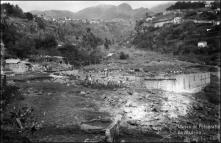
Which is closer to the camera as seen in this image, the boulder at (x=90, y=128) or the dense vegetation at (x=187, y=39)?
the boulder at (x=90, y=128)

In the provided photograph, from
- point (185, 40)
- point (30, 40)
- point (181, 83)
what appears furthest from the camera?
point (185, 40)

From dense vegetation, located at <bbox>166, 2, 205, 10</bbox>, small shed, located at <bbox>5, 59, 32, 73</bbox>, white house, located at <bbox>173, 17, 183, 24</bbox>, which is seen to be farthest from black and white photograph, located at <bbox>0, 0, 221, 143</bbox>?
dense vegetation, located at <bbox>166, 2, 205, 10</bbox>

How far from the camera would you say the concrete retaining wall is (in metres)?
29.3

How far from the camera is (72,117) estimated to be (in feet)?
62.5

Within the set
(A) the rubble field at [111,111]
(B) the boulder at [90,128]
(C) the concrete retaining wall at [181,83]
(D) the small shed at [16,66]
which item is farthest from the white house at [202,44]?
(B) the boulder at [90,128]

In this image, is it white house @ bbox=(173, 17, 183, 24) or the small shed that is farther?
white house @ bbox=(173, 17, 183, 24)

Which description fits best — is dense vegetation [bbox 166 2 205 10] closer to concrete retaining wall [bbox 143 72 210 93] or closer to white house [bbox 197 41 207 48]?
white house [bbox 197 41 207 48]

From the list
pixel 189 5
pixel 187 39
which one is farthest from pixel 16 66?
pixel 189 5

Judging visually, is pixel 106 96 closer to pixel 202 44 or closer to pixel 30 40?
pixel 30 40

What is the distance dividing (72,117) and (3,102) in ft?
16.2

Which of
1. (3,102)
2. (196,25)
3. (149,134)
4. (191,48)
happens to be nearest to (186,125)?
(149,134)

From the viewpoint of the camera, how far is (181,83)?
30578 millimetres

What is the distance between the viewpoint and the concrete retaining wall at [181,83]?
2927 cm

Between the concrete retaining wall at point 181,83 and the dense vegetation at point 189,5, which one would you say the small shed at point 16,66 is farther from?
the dense vegetation at point 189,5
